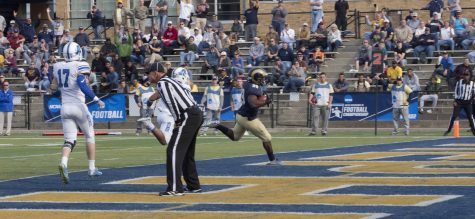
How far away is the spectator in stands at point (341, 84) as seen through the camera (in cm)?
3510

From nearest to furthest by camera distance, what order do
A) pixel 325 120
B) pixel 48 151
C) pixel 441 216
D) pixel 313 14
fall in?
pixel 441 216
pixel 48 151
pixel 325 120
pixel 313 14

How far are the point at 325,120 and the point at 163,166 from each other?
13.7 meters

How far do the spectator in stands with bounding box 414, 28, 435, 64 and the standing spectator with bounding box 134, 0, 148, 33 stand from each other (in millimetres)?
10964

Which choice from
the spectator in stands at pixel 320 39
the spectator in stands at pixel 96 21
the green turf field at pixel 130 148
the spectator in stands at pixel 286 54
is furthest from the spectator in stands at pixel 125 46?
the green turf field at pixel 130 148

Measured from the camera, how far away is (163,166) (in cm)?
1945

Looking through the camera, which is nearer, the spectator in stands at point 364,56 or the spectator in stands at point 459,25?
the spectator in stands at point 364,56

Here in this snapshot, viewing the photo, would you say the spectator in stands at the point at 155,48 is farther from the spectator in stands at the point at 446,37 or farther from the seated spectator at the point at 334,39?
the spectator in stands at the point at 446,37

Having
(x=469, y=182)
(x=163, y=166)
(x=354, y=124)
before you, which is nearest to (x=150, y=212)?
(x=469, y=182)

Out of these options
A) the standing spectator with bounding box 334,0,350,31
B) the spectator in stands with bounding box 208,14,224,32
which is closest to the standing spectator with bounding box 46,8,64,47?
the spectator in stands with bounding box 208,14,224,32

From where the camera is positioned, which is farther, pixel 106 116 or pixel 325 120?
pixel 106 116

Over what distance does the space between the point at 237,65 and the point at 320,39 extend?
321cm

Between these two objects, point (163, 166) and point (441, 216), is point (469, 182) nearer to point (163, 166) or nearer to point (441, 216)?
point (441, 216)

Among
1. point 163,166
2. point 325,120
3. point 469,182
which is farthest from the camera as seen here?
point 325,120

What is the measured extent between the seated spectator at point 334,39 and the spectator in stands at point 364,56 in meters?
1.49
